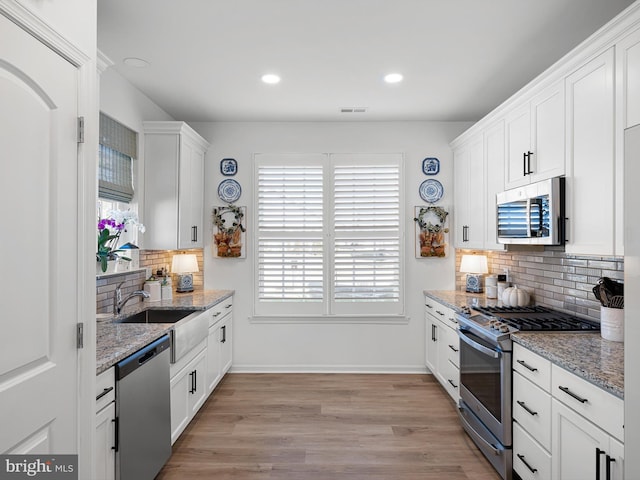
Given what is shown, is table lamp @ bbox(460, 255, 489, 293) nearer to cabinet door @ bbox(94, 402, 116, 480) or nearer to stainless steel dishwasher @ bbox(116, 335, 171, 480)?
stainless steel dishwasher @ bbox(116, 335, 171, 480)

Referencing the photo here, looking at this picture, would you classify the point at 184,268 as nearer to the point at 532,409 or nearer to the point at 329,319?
the point at 329,319

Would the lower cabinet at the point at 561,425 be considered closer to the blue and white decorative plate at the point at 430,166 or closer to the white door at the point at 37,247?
the white door at the point at 37,247

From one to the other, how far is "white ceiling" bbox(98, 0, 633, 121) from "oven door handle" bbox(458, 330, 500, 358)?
2.01m

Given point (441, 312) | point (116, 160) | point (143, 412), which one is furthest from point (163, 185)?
point (441, 312)

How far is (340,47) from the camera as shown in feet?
8.63

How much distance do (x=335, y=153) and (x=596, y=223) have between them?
2734 mm

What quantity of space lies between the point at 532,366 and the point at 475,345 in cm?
57

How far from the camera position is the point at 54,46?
133 cm

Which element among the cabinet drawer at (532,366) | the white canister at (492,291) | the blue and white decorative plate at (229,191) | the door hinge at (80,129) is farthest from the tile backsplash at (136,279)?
the white canister at (492,291)

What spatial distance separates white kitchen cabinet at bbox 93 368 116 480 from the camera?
5.52ft

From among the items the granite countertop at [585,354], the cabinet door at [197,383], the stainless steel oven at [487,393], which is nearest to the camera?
the granite countertop at [585,354]

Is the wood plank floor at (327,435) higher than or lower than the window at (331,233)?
lower

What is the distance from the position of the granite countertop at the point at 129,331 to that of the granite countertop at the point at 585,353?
209 cm

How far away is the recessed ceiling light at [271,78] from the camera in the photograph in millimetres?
3086
